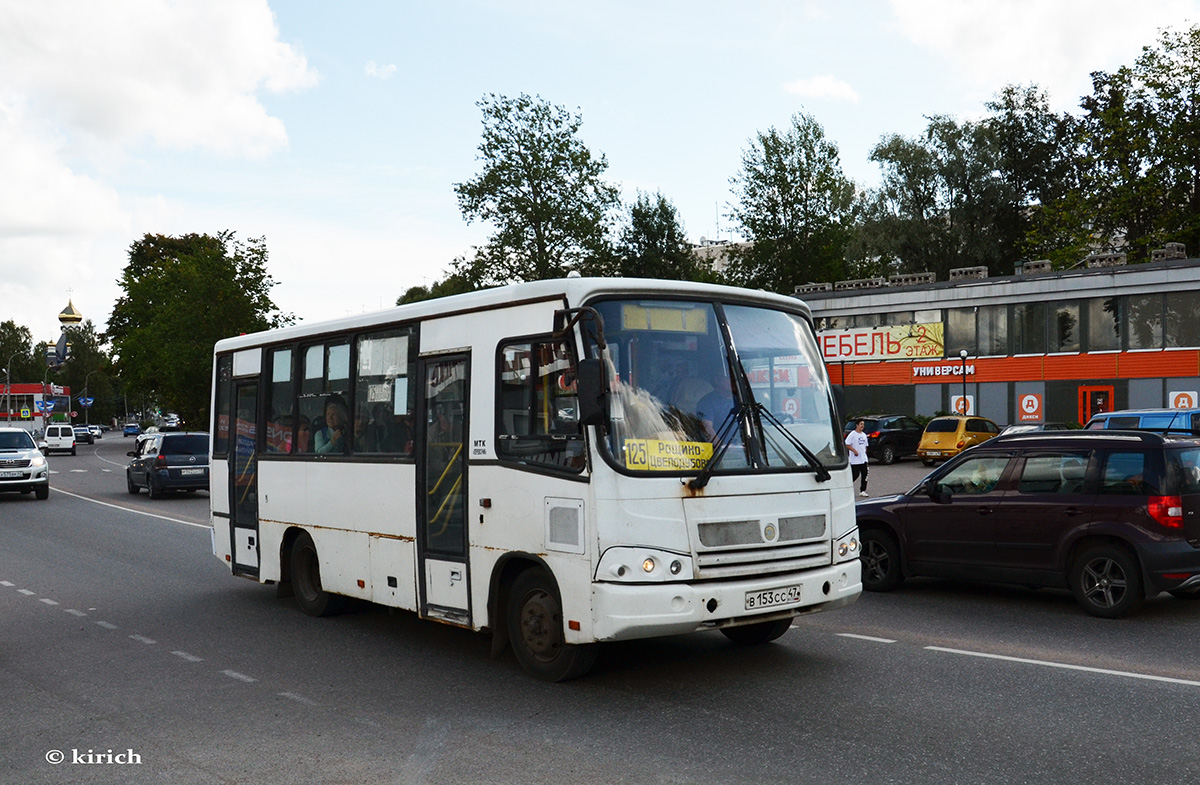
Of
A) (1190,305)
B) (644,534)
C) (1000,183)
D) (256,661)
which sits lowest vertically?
(256,661)

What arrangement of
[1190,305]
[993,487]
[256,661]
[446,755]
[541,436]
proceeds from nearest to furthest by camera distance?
[446,755] < [541,436] < [256,661] < [993,487] < [1190,305]

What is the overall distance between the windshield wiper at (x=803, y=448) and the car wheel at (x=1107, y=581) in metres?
3.86

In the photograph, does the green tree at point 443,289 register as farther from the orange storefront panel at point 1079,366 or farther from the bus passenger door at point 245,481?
the orange storefront panel at point 1079,366

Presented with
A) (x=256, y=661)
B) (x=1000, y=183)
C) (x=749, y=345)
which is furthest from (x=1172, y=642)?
(x=1000, y=183)

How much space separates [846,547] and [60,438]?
233ft

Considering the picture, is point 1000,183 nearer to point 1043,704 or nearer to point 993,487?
point 993,487

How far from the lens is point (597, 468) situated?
276 inches

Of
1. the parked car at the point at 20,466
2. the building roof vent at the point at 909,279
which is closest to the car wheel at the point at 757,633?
the parked car at the point at 20,466

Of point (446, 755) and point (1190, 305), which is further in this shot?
point (1190, 305)

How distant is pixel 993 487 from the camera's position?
11.2 meters

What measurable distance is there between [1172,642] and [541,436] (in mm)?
5352

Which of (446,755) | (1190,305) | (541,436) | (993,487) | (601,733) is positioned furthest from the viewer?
(1190,305)

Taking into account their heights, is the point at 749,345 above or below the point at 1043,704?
above

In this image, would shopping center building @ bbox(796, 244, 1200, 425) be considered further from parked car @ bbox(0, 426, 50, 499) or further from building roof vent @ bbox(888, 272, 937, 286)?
parked car @ bbox(0, 426, 50, 499)
